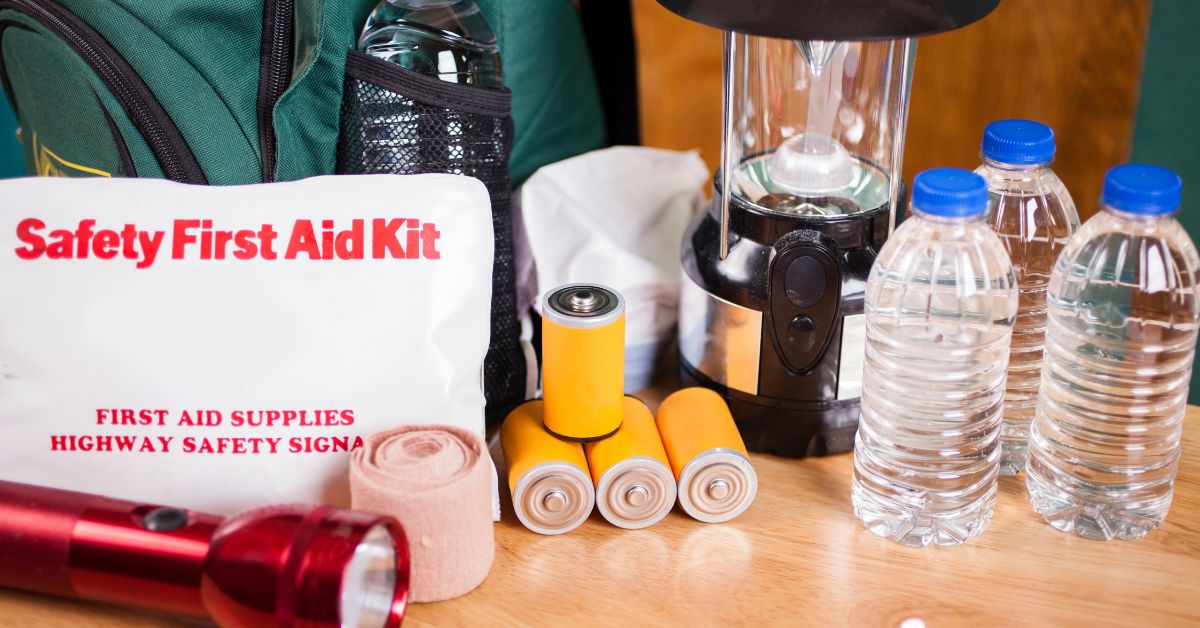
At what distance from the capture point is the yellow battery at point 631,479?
34.7 inches

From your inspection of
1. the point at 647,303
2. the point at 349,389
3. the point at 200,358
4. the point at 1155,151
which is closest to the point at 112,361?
the point at 200,358

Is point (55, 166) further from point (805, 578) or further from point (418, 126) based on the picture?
point (805, 578)

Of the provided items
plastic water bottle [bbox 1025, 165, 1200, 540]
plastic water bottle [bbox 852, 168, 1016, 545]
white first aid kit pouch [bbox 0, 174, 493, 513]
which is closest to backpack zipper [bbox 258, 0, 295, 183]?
white first aid kit pouch [bbox 0, 174, 493, 513]

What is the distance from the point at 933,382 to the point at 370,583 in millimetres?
430

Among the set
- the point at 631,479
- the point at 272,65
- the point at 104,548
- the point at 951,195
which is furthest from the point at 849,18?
the point at 104,548

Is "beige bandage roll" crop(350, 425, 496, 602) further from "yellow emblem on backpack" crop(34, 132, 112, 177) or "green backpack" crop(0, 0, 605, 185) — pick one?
"yellow emblem on backpack" crop(34, 132, 112, 177)

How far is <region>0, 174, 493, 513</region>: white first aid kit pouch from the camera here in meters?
0.84

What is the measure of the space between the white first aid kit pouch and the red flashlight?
60mm

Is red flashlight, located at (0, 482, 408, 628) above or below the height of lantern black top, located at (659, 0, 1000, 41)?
below

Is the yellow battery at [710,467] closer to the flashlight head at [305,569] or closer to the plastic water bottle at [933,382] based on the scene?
the plastic water bottle at [933,382]

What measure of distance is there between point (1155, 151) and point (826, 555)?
78cm

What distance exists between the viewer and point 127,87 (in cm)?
93

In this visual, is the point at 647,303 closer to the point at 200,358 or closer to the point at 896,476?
the point at 896,476

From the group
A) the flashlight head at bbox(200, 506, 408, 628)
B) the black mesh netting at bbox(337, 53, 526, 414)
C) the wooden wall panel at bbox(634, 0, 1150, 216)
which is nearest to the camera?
the flashlight head at bbox(200, 506, 408, 628)
